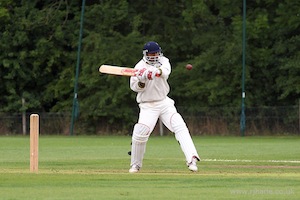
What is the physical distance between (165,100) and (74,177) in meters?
2.75

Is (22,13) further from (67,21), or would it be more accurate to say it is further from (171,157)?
(171,157)

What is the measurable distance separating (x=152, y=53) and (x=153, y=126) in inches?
47.3

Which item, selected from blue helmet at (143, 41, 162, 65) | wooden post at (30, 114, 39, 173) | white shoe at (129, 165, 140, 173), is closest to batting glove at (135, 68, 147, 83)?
blue helmet at (143, 41, 162, 65)

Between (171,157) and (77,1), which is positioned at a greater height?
(77,1)

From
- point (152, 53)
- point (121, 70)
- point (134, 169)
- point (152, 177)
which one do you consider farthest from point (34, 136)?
point (152, 53)

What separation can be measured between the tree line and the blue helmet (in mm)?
24483

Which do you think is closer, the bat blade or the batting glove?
the batting glove

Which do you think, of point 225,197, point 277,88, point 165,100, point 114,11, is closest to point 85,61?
point 114,11

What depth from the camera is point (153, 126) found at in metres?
16.7

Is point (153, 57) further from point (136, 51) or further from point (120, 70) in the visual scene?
point (136, 51)

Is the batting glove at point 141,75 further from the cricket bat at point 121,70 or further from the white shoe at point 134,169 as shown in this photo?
the white shoe at point 134,169

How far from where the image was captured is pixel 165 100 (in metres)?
16.8

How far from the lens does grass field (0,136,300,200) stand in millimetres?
11922

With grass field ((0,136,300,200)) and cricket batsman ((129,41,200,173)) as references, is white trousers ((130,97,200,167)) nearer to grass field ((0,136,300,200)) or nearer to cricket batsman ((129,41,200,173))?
cricket batsman ((129,41,200,173))
